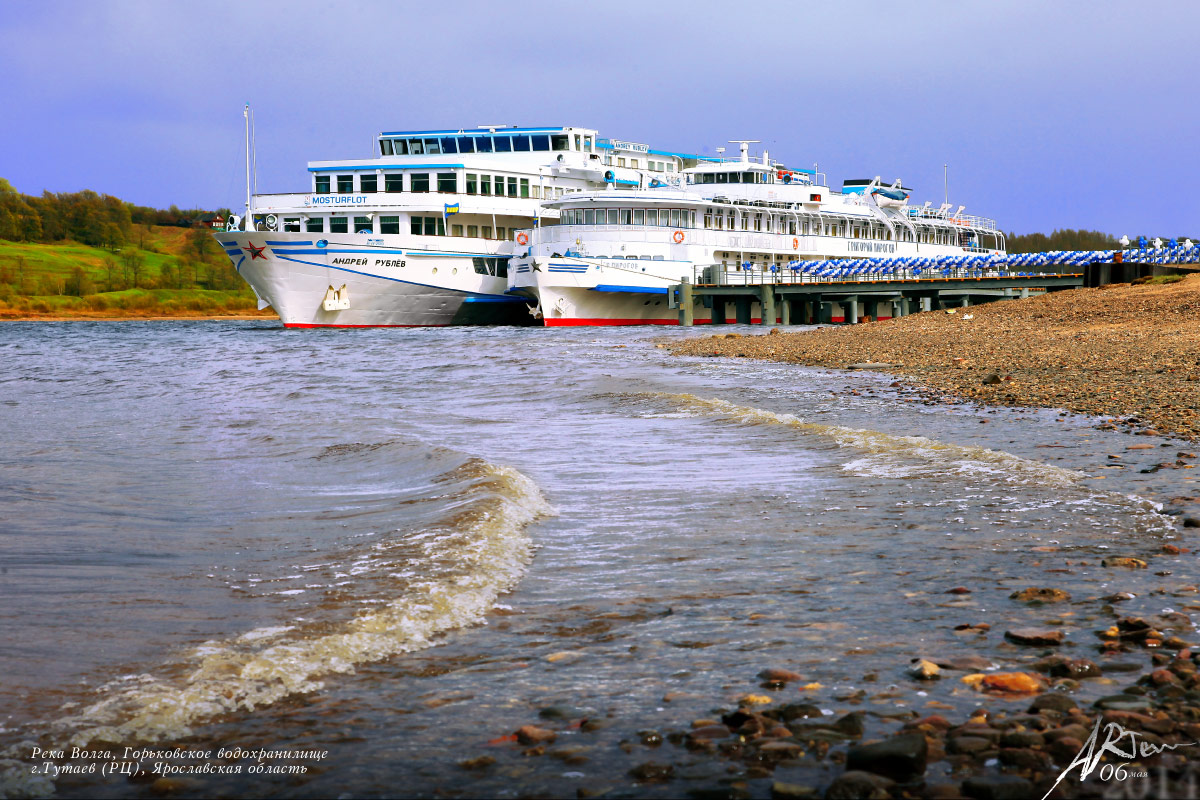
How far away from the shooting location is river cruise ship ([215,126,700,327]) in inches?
2007

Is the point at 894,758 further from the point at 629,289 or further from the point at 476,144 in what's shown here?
the point at 476,144

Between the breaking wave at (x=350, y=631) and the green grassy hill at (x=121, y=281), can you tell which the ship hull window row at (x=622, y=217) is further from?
the green grassy hill at (x=121, y=281)

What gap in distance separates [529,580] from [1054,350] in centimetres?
1764

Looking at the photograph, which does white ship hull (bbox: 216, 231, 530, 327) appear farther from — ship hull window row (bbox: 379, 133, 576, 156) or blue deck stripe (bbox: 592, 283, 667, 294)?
ship hull window row (bbox: 379, 133, 576, 156)

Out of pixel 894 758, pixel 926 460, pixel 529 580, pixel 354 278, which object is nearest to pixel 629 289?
pixel 354 278

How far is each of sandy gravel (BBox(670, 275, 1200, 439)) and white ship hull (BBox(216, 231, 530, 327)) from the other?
20515mm

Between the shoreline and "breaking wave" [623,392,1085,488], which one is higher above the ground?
the shoreline

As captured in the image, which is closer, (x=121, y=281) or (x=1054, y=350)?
(x=1054, y=350)

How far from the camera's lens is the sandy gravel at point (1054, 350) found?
533 inches

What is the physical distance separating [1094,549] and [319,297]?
48398mm

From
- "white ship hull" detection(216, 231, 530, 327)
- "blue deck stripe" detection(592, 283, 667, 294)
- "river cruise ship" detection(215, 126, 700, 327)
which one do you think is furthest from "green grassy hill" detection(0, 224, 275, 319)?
"blue deck stripe" detection(592, 283, 667, 294)

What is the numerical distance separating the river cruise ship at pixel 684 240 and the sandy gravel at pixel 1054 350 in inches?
626

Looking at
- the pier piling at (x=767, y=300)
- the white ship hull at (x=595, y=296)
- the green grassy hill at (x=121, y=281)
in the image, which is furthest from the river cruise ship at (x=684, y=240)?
the green grassy hill at (x=121, y=281)

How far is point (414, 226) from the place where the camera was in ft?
179
